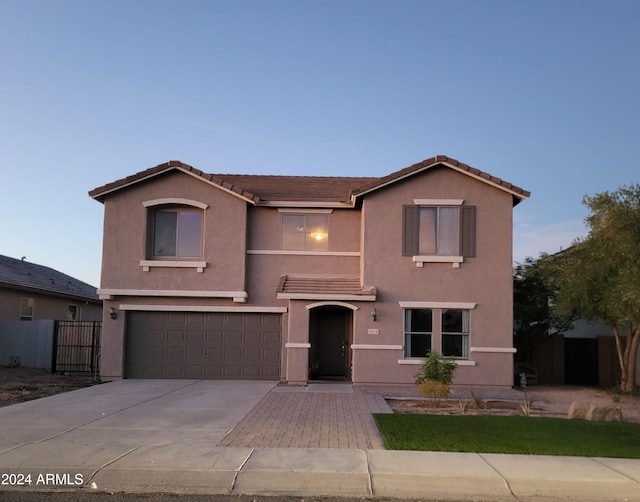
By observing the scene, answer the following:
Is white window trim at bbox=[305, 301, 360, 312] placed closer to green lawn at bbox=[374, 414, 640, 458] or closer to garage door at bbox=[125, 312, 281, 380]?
garage door at bbox=[125, 312, 281, 380]

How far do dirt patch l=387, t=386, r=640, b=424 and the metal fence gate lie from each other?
11050 millimetres

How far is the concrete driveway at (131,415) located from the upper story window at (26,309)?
1071 cm

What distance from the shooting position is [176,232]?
64.3 feet

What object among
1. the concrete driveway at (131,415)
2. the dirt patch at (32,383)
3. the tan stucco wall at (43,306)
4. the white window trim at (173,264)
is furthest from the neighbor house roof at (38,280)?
the concrete driveway at (131,415)

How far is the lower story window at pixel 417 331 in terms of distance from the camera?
18547mm

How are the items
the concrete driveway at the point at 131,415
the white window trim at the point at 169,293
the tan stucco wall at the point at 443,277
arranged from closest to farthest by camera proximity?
1. the concrete driveway at the point at 131,415
2. the tan stucco wall at the point at 443,277
3. the white window trim at the point at 169,293

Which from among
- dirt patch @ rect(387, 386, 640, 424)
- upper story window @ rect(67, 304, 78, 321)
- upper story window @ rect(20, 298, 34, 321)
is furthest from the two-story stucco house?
upper story window @ rect(67, 304, 78, 321)

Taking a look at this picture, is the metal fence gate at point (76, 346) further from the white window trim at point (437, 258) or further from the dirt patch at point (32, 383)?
the white window trim at point (437, 258)

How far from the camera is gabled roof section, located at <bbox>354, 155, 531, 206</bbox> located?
18.6 metres

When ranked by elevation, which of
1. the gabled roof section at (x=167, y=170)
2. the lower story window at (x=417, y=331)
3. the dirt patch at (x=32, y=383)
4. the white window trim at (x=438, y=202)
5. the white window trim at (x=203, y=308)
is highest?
the gabled roof section at (x=167, y=170)

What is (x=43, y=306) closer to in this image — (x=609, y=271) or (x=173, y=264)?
(x=173, y=264)

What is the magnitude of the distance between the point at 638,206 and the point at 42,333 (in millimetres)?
20243

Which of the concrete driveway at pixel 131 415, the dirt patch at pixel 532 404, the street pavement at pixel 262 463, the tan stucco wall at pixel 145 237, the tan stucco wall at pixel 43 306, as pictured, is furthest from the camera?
the tan stucco wall at pixel 43 306

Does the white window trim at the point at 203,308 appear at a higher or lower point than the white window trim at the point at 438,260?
lower
